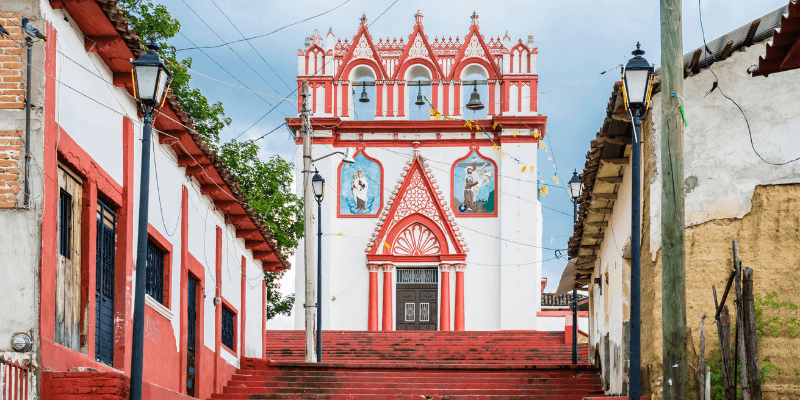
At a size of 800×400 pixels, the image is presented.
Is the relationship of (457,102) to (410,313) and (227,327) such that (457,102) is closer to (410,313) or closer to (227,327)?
(410,313)

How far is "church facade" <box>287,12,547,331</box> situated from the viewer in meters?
36.4

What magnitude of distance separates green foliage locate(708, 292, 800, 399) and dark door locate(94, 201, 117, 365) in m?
7.18

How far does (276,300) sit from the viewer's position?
3769cm

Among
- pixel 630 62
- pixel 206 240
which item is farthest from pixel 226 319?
pixel 630 62

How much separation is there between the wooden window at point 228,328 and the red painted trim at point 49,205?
34.5 feet

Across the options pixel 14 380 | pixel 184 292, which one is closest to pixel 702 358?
pixel 14 380

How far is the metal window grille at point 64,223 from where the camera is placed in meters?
12.6

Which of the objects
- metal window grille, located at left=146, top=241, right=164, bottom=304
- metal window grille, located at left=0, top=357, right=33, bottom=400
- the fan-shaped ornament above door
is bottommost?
metal window grille, located at left=0, top=357, right=33, bottom=400

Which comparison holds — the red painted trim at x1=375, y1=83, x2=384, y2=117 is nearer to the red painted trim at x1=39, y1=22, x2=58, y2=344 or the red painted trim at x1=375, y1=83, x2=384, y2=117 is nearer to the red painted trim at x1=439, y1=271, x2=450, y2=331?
the red painted trim at x1=439, y1=271, x2=450, y2=331

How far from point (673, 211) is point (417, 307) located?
2688cm

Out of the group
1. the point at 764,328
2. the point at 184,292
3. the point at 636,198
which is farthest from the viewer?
the point at 184,292

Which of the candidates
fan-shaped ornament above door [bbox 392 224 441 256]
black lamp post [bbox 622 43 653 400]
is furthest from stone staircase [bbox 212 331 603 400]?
fan-shaped ornament above door [bbox 392 224 441 256]

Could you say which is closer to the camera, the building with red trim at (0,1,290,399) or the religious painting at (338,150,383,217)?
the building with red trim at (0,1,290,399)

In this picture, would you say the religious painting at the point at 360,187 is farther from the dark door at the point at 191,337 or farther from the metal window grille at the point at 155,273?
the metal window grille at the point at 155,273
